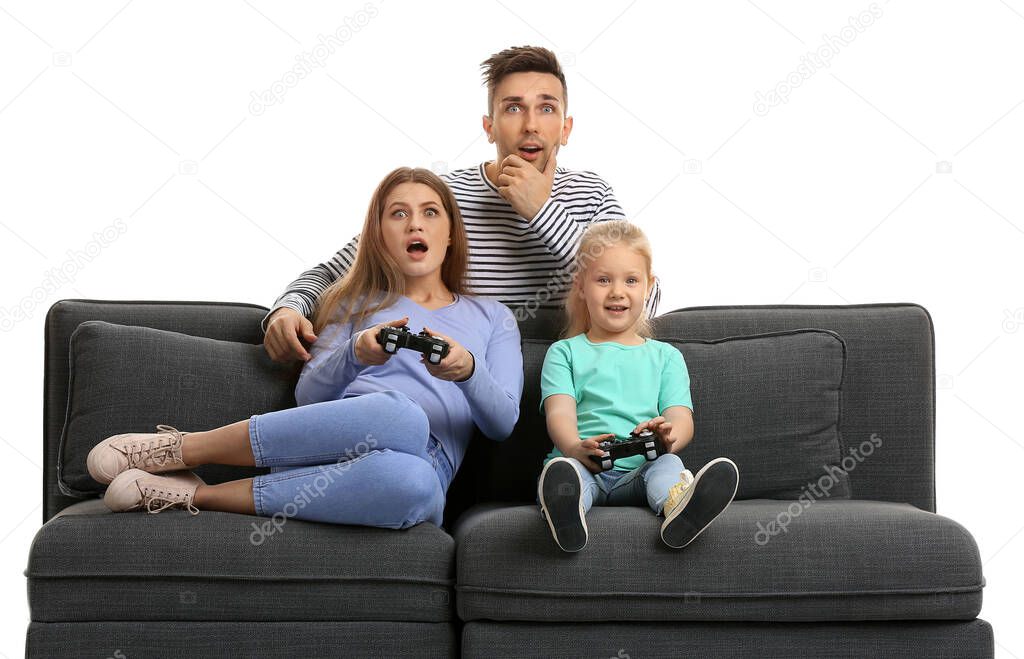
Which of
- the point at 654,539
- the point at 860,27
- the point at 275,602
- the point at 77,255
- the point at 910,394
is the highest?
the point at 860,27

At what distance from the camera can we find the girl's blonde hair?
2395 millimetres

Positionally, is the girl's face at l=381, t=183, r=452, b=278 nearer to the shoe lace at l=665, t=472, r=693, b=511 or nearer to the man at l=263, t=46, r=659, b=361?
the man at l=263, t=46, r=659, b=361

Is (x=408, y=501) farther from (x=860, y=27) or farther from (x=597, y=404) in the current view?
(x=860, y=27)

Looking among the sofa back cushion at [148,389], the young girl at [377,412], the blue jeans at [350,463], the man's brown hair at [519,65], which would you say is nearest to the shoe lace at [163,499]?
the young girl at [377,412]

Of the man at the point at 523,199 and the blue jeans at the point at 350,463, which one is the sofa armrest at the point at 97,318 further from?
the blue jeans at the point at 350,463

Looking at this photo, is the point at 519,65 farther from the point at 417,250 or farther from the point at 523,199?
the point at 417,250

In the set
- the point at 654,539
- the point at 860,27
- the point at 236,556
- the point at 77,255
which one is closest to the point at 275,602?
the point at 236,556

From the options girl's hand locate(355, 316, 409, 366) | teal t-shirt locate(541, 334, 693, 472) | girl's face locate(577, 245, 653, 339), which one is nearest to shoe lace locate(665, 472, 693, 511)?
teal t-shirt locate(541, 334, 693, 472)

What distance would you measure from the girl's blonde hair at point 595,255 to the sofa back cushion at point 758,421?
174 mm

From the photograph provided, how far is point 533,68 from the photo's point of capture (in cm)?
276

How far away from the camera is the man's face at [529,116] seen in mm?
2727

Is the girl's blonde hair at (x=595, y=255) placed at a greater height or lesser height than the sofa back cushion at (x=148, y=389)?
greater

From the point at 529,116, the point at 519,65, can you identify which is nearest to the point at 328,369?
the point at 529,116

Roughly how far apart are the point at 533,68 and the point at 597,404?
977 mm
